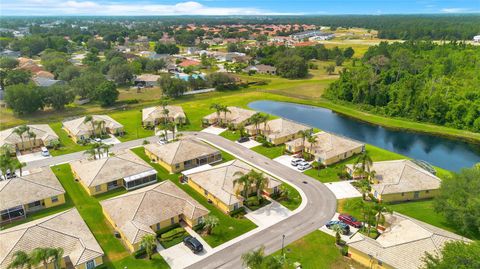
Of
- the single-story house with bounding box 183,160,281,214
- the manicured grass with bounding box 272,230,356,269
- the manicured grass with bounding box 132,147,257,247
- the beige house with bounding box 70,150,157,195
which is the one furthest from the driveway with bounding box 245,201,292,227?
the beige house with bounding box 70,150,157,195

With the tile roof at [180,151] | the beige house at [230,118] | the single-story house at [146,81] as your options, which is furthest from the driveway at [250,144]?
the single-story house at [146,81]

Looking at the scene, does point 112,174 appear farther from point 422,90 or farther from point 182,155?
point 422,90

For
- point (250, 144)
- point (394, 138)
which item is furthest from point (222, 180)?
point (394, 138)

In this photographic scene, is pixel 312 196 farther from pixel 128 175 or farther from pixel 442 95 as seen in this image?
pixel 442 95

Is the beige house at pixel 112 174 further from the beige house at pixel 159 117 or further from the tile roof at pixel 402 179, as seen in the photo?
the tile roof at pixel 402 179

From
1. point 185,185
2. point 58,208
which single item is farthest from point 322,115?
point 58,208
